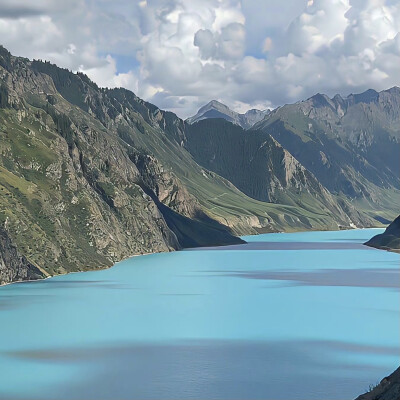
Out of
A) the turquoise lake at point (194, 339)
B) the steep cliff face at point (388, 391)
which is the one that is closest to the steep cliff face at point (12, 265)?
the turquoise lake at point (194, 339)

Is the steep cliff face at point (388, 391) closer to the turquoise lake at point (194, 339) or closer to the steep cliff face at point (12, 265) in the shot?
the turquoise lake at point (194, 339)

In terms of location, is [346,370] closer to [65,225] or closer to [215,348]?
[215,348]

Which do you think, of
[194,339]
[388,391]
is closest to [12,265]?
[194,339]

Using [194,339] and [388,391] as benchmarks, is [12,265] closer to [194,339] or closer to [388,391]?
[194,339]

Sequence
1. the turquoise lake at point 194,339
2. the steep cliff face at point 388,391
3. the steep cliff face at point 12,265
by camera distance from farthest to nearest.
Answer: the steep cliff face at point 12,265
the turquoise lake at point 194,339
the steep cliff face at point 388,391

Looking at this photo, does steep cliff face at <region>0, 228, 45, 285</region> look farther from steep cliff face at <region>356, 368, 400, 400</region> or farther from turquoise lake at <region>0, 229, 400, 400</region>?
steep cliff face at <region>356, 368, 400, 400</region>

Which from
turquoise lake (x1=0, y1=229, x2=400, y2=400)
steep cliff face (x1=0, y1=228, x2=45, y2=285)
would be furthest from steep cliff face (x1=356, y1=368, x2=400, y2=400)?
steep cliff face (x1=0, y1=228, x2=45, y2=285)

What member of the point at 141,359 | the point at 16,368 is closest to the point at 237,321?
the point at 141,359
